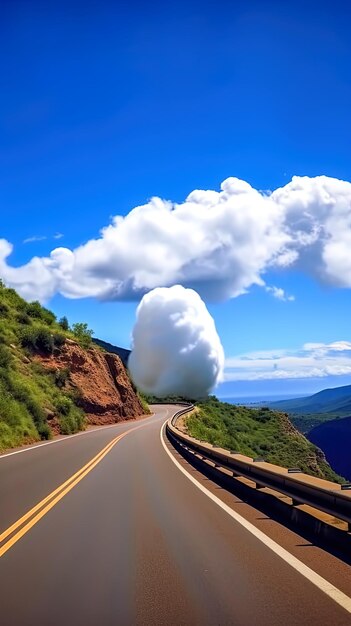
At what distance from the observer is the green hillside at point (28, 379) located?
96.7 ft

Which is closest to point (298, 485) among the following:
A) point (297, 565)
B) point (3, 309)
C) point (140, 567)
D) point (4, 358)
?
point (297, 565)

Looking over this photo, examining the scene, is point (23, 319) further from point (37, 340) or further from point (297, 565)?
point (297, 565)

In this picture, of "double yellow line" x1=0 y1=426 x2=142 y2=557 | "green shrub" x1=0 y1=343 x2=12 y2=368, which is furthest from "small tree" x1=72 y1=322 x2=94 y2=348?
"double yellow line" x1=0 y1=426 x2=142 y2=557

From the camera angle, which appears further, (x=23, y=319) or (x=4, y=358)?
(x=23, y=319)

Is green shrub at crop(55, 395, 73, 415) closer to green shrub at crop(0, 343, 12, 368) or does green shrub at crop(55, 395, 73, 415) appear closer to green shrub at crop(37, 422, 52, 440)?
green shrub at crop(0, 343, 12, 368)

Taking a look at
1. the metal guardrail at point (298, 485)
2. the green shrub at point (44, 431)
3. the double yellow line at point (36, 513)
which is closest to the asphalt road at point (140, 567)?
the double yellow line at point (36, 513)

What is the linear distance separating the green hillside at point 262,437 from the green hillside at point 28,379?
922 centimetres

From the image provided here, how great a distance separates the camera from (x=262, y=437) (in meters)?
63.3

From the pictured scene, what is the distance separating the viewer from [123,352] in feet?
443

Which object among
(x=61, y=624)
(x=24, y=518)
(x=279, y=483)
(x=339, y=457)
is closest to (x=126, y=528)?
(x=24, y=518)

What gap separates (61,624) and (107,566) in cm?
199

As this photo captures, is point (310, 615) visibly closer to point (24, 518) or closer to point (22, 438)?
point (24, 518)

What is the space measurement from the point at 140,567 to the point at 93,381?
45.0m

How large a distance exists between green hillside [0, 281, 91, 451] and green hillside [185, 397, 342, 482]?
9.22m
